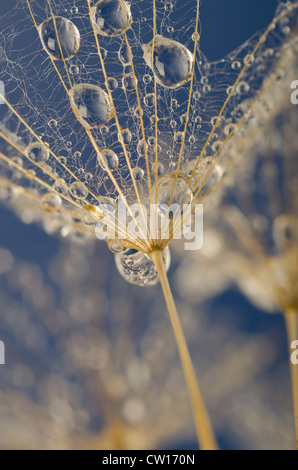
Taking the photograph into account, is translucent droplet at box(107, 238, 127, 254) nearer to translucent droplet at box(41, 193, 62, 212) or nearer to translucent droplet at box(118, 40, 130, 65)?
translucent droplet at box(41, 193, 62, 212)

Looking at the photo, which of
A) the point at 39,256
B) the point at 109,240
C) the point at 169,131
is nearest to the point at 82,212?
the point at 109,240

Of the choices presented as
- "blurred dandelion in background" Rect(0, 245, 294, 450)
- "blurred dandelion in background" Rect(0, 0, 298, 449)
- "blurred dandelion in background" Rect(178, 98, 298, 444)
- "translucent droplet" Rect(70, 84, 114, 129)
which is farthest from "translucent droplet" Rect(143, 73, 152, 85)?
"blurred dandelion in background" Rect(0, 245, 294, 450)

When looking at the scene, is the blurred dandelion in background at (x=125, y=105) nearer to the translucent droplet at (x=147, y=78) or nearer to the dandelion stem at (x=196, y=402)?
the translucent droplet at (x=147, y=78)

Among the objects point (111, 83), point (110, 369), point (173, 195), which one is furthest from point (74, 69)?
point (110, 369)

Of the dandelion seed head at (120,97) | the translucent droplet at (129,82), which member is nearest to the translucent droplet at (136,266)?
the dandelion seed head at (120,97)

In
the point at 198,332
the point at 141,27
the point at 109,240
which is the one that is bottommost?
the point at 109,240
